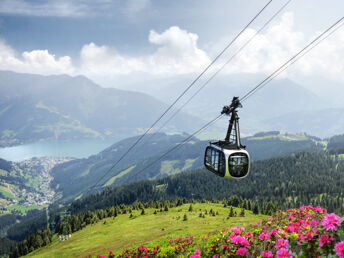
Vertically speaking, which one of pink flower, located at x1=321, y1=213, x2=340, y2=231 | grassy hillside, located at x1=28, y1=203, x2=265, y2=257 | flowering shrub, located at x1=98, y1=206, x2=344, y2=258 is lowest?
grassy hillside, located at x1=28, y1=203, x2=265, y2=257

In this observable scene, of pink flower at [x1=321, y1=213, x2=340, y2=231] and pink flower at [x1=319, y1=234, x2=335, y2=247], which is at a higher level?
pink flower at [x1=321, y1=213, x2=340, y2=231]

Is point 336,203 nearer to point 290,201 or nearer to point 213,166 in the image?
point 290,201

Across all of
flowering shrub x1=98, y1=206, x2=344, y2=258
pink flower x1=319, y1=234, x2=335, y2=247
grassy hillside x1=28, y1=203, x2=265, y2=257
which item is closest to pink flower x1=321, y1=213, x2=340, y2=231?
flowering shrub x1=98, y1=206, x2=344, y2=258

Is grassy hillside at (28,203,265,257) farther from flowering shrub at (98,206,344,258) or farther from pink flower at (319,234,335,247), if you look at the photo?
pink flower at (319,234,335,247)

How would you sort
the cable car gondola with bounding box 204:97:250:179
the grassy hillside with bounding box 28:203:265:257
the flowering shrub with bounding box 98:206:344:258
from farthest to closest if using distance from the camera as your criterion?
1. the grassy hillside with bounding box 28:203:265:257
2. the cable car gondola with bounding box 204:97:250:179
3. the flowering shrub with bounding box 98:206:344:258

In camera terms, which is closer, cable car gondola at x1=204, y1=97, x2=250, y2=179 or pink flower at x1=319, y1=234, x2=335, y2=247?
pink flower at x1=319, y1=234, x2=335, y2=247

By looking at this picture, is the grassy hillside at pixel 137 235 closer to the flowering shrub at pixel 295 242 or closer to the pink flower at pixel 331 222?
the flowering shrub at pixel 295 242

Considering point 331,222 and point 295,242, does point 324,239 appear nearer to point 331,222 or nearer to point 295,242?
point 331,222

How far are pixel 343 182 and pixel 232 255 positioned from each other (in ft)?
767

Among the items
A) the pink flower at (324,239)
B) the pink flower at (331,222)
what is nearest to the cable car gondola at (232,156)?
the pink flower at (331,222)

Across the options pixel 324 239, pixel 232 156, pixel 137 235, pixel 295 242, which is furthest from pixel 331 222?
pixel 137 235

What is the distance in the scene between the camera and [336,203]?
161250 mm

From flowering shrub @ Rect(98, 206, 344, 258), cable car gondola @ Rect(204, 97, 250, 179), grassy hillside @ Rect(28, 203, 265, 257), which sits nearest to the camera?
flowering shrub @ Rect(98, 206, 344, 258)

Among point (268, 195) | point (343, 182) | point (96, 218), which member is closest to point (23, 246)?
point (96, 218)
